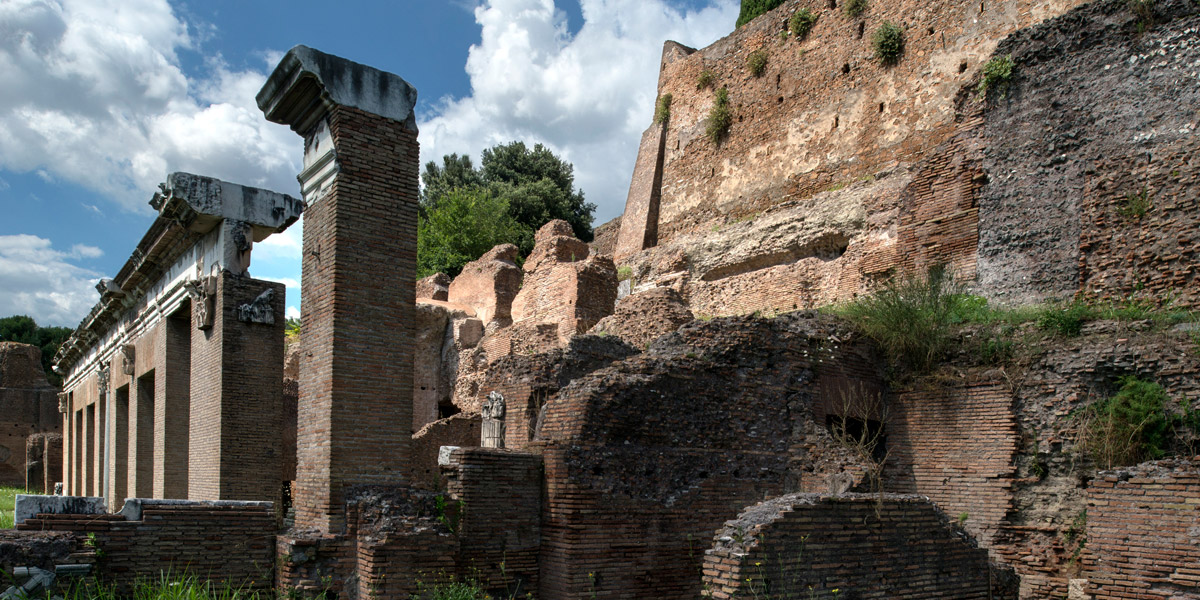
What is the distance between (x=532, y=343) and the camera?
1582 cm

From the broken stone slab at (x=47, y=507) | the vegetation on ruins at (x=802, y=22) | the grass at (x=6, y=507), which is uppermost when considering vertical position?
the vegetation on ruins at (x=802, y=22)

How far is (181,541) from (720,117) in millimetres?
15380

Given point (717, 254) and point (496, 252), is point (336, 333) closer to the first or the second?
point (717, 254)

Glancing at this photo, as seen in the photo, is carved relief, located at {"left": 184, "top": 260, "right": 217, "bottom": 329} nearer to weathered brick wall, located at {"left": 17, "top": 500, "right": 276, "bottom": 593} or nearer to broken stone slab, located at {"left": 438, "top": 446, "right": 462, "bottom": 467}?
weathered brick wall, located at {"left": 17, "top": 500, "right": 276, "bottom": 593}

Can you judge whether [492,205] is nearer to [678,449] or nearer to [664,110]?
[664,110]

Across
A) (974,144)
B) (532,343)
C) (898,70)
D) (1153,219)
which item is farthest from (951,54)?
(532,343)

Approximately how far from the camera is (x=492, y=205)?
99.3 ft

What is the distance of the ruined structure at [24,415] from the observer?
24844mm

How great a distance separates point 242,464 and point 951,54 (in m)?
12.4

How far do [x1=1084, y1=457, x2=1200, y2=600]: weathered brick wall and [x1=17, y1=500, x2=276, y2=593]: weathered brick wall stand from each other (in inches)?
246

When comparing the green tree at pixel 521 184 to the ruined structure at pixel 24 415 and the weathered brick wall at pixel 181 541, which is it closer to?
the ruined structure at pixel 24 415

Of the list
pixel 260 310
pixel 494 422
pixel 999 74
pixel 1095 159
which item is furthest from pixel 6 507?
pixel 1095 159

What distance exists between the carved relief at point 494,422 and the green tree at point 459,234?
18.9 metres

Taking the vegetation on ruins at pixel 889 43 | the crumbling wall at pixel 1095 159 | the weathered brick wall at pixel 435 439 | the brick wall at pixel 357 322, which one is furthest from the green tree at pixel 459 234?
the brick wall at pixel 357 322
